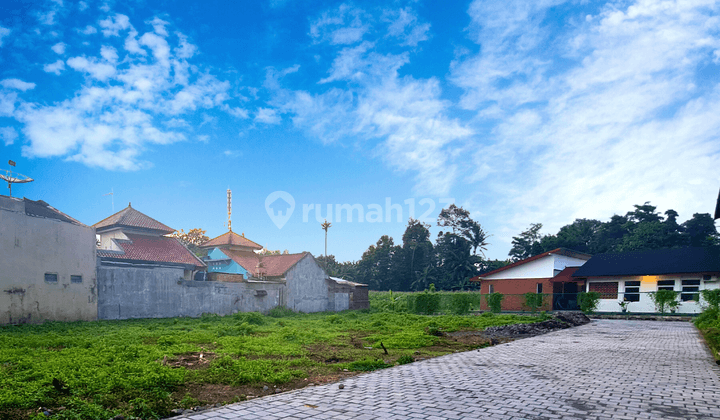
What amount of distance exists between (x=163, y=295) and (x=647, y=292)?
30.1 m

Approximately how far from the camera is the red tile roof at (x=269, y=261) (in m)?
34.4

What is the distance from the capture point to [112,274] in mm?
21406

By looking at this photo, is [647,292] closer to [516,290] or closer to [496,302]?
[496,302]

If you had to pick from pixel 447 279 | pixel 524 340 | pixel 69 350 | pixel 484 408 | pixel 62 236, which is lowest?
pixel 447 279

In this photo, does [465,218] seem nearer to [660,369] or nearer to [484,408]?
[660,369]

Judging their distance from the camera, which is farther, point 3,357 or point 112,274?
point 112,274

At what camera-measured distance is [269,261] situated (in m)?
38.2

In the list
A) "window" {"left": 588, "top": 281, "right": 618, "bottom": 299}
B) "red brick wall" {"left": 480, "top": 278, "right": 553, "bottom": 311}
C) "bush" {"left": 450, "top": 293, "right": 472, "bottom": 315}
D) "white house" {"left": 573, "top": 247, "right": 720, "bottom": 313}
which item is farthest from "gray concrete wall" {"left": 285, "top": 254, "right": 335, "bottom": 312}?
"window" {"left": 588, "top": 281, "right": 618, "bottom": 299}

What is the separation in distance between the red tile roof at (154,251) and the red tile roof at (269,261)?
3.82 m

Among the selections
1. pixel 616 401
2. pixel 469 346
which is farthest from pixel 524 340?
pixel 616 401

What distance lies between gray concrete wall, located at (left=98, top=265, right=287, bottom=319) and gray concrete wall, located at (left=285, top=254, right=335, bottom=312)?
4507 millimetres

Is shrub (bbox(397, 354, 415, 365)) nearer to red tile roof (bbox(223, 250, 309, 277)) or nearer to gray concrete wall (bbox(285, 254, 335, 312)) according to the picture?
gray concrete wall (bbox(285, 254, 335, 312))

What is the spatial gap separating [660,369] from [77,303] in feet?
71.9

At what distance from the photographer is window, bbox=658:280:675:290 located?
28016 millimetres
